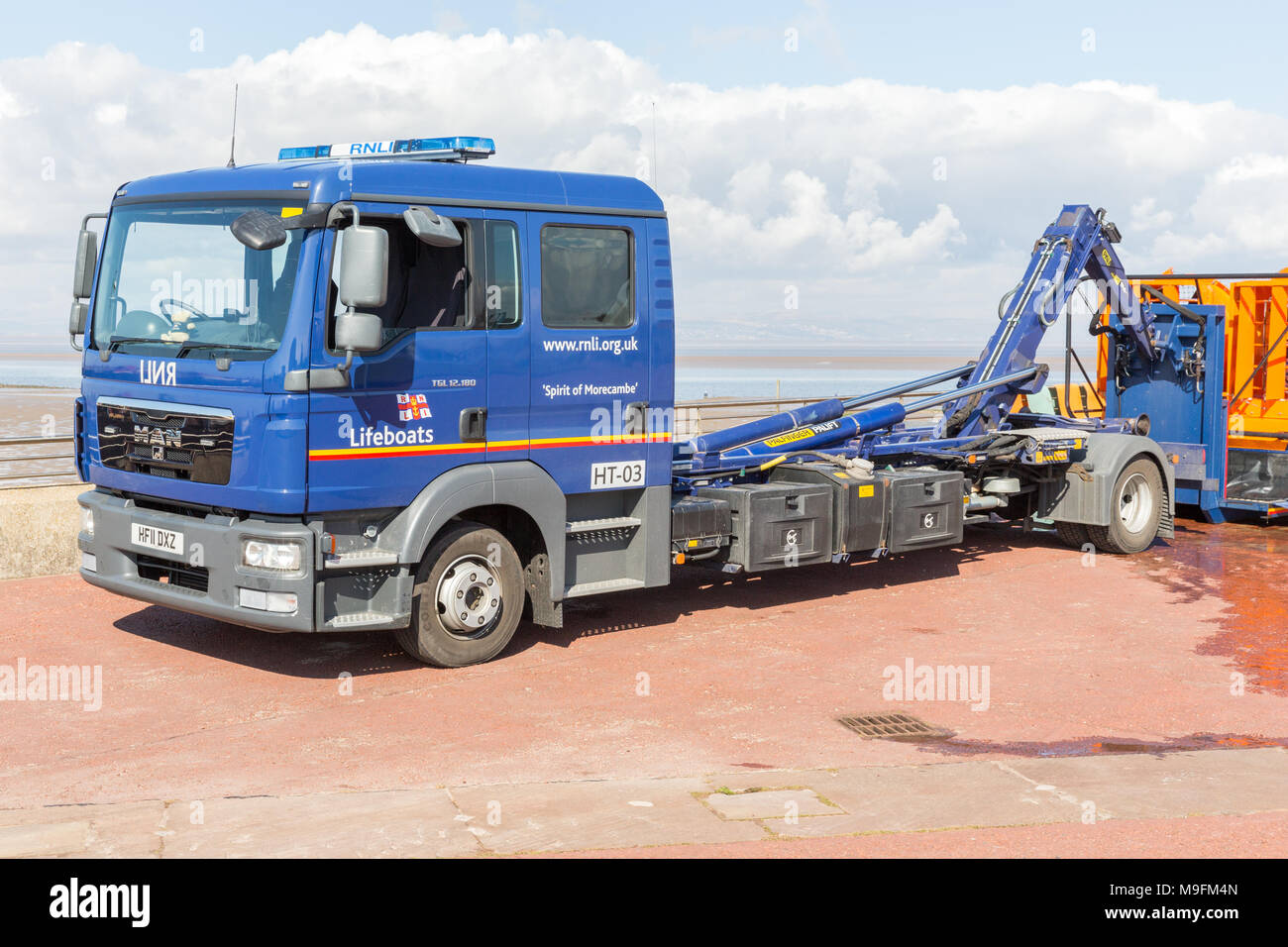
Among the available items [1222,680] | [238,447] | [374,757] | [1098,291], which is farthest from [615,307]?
[1098,291]

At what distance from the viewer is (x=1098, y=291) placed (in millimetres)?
14703

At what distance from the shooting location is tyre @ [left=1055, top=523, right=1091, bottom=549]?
13.5m

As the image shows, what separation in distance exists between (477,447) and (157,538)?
6.71 feet

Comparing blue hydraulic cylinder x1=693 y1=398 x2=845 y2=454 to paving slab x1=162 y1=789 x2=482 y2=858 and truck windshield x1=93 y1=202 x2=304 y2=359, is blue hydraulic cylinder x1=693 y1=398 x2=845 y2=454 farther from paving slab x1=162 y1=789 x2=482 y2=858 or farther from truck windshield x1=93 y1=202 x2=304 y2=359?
paving slab x1=162 y1=789 x2=482 y2=858

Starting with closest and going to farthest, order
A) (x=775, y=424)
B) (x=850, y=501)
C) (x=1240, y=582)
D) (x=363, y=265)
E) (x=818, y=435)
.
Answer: (x=363, y=265) → (x=850, y=501) → (x=775, y=424) → (x=818, y=435) → (x=1240, y=582)

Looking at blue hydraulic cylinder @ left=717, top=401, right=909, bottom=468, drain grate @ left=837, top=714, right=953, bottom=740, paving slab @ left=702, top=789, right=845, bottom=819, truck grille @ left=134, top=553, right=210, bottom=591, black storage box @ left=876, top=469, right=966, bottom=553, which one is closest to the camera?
paving slab @ left=702, top=789, right=845, bottom=819

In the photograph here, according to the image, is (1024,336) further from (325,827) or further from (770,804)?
(325,827)

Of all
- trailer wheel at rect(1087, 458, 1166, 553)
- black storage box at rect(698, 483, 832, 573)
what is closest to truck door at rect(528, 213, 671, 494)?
black storage box at rect(698, 483, 832, 573)

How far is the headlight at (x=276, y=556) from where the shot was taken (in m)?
7.77

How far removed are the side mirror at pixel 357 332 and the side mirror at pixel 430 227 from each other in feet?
2.05

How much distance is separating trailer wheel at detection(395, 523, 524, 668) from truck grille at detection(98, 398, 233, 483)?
55.8 inches

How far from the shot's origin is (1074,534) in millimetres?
13586

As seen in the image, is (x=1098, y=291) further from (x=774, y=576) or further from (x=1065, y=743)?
(x=1065, y=743)

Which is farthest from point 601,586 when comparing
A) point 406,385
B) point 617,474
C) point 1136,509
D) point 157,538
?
point 1136,509
